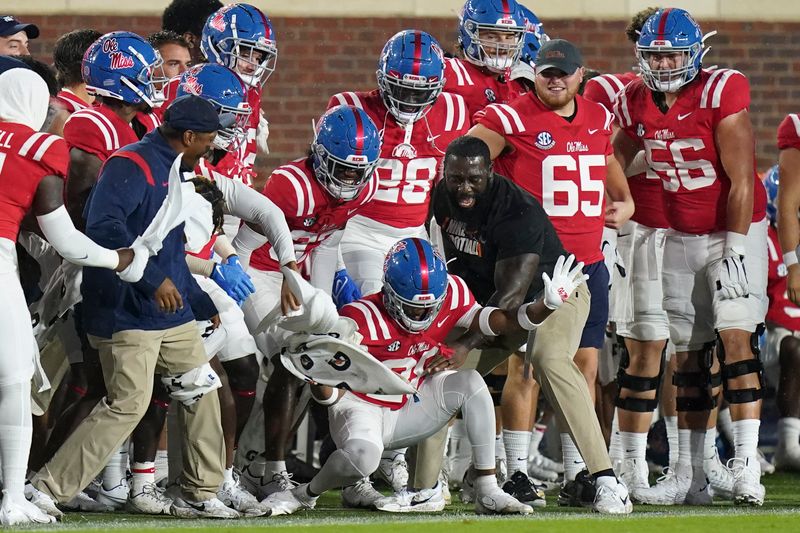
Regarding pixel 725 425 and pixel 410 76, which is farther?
pixel 725 425

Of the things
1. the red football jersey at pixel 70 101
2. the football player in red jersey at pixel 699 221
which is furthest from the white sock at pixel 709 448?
the red football jersey at pixel 70 101

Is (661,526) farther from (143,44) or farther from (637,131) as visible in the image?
(143,44)

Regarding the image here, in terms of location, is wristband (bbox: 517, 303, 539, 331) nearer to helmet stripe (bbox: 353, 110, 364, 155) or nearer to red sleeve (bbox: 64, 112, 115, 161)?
helmet stripe (bbox: 353, 110, 364, 155)

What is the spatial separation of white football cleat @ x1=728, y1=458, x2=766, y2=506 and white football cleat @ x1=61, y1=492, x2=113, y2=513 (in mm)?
2580

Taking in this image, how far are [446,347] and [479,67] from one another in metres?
1.93


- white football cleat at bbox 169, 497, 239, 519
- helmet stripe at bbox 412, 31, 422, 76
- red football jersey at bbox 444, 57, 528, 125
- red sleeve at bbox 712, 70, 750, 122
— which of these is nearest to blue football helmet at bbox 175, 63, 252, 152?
helmet stripe at bbox 412, 31, 422, 76

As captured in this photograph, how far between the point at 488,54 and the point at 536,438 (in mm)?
2260

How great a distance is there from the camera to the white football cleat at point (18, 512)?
16.2ft

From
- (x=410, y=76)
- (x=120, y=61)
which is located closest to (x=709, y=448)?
(x=410, y=76)

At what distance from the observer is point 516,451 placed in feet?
20.7

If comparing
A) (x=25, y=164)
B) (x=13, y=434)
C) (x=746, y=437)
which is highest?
(x=25, y=164)

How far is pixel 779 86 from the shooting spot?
417 inches

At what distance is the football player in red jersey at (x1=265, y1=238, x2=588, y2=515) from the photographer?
18.2 feet

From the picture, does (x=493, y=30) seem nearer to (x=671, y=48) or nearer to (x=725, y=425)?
(x=671, y=48)
